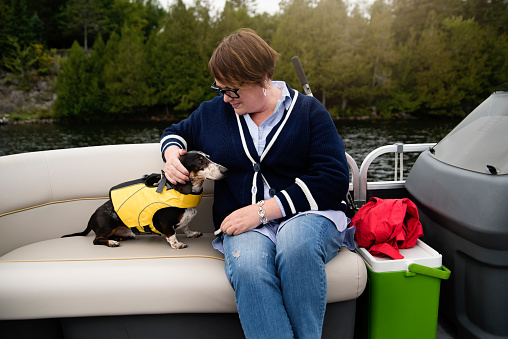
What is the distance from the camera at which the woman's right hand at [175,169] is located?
1.68 m

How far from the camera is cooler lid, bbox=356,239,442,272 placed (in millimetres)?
1580

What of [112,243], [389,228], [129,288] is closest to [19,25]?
[112,243]

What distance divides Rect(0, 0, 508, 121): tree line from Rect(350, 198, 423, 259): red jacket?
31.9 m

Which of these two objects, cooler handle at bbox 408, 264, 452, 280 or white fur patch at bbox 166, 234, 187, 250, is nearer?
cooler handle at bbox 408, 264, 452, 280

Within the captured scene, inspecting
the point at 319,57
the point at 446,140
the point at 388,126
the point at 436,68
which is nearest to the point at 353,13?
the point at 319,57

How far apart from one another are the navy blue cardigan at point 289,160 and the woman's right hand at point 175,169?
0.15 meters

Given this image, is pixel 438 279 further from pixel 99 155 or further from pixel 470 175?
pixel 99 155

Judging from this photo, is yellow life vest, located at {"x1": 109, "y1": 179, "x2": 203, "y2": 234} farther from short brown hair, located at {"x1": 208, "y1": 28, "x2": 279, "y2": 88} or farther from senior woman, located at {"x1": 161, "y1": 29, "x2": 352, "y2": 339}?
short brown hair, located at {"x1": 208, "y1": 28, "x2": 279, "y2": 88}

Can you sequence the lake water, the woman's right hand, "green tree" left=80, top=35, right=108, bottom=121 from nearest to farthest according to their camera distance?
the woman's right hand < the lake water < "green tree" left=80, top=35, right=108, bottom=121

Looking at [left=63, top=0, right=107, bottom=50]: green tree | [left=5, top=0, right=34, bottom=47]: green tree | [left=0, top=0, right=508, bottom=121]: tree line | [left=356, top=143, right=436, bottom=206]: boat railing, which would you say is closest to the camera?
[left=356, top=143, right=436, bottom=206]: boat railing

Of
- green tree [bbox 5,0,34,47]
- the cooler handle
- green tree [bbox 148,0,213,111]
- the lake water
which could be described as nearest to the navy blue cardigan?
the cooler handle

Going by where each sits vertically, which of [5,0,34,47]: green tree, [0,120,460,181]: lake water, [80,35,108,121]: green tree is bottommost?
[0,120,460,181]: lake water

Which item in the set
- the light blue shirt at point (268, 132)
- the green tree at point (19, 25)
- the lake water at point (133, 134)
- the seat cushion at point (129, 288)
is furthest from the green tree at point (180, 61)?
the seat cushion at point (129, 288)

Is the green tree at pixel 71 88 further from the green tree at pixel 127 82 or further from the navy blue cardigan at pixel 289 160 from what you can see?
the navy blue cardigan at pixel 289 160
